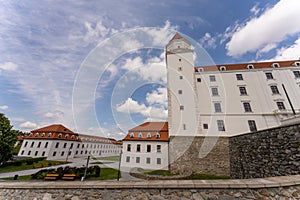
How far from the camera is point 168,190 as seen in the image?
2.28 m

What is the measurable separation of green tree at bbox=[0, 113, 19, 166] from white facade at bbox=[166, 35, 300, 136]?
22.6 meters

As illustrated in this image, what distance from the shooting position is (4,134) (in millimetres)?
16828

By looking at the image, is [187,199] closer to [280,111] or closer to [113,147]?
[280,111]

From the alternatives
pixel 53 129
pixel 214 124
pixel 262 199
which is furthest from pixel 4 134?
pixel 214 124

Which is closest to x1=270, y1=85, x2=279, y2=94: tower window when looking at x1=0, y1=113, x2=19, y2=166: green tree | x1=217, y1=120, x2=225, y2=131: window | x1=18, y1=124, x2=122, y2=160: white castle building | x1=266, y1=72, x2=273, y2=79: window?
x1=266, y1=72, x2=273, y2=79: window

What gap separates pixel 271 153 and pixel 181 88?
12.1 metres

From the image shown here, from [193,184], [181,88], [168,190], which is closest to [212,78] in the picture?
[181,88]

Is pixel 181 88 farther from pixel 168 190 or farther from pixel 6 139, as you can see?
pixel 6 139

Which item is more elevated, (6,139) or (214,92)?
(214,92)

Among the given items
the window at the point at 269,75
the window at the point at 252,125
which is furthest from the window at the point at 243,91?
the window at the point at 252,125

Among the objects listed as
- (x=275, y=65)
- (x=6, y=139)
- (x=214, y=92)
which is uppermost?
(x=275, y=65)

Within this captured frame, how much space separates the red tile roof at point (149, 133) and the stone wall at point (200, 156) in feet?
11.7

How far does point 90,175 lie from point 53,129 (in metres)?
21.5

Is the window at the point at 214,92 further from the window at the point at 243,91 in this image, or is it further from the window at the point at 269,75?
the window at the point at 269,75
